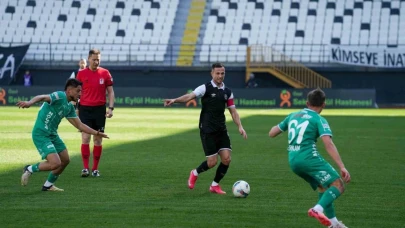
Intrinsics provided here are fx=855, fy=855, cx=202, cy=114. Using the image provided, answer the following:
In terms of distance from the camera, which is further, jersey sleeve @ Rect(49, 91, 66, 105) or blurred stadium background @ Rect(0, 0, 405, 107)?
blurred stadium background @ Rect(0, 0, 405, 107)

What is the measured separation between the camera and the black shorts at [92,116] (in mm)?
15320

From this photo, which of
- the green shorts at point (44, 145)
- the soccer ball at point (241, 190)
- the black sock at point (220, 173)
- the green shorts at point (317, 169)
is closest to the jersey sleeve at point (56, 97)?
the green shorts at point (44, 145)

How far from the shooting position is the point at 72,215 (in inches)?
417

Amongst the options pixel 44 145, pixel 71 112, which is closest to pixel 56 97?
pixel 71 112

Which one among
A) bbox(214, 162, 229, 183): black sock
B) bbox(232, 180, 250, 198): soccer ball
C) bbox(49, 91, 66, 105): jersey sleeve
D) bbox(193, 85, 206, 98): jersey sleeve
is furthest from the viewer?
bbox(214, 162, 229, 183): black sock

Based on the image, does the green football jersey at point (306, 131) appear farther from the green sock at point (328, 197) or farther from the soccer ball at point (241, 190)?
the soccer ball at point (241, 190)

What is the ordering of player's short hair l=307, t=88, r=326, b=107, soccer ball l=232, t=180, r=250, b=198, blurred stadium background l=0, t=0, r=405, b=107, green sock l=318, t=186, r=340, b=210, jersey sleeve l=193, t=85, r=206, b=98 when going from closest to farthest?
green sock l=318, t=186, r=340, b=210
player's short hair l=307, t=88, r=326, b=107
soccer ball l=232, t=180, r=250, b=198
jersey sleeve l=193, t=85, r=206, b=98
blurred stadium background l=0, t=0, r=405, b=107

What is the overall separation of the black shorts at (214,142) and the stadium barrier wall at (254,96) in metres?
28.2

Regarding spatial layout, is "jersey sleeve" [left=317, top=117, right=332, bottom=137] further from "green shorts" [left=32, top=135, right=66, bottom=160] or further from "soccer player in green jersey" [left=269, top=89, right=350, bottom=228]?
"green shorts" [left=32, top=135, right=66, bottom=160]

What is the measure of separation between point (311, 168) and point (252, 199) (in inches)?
105

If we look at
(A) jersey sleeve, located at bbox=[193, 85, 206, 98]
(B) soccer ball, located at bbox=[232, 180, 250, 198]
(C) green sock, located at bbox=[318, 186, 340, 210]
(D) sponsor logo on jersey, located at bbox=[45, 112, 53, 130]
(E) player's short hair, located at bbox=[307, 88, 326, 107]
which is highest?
(E) player's short hair, located at bbox=[307, 88, 326, 107]

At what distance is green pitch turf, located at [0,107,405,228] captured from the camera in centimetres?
1045

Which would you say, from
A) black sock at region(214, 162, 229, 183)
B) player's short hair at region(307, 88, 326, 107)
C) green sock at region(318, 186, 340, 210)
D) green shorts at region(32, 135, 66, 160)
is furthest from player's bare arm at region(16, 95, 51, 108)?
green sock at region(318, 186, 340, 210)

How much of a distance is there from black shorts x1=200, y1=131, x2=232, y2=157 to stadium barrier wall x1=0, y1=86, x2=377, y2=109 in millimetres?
28248
